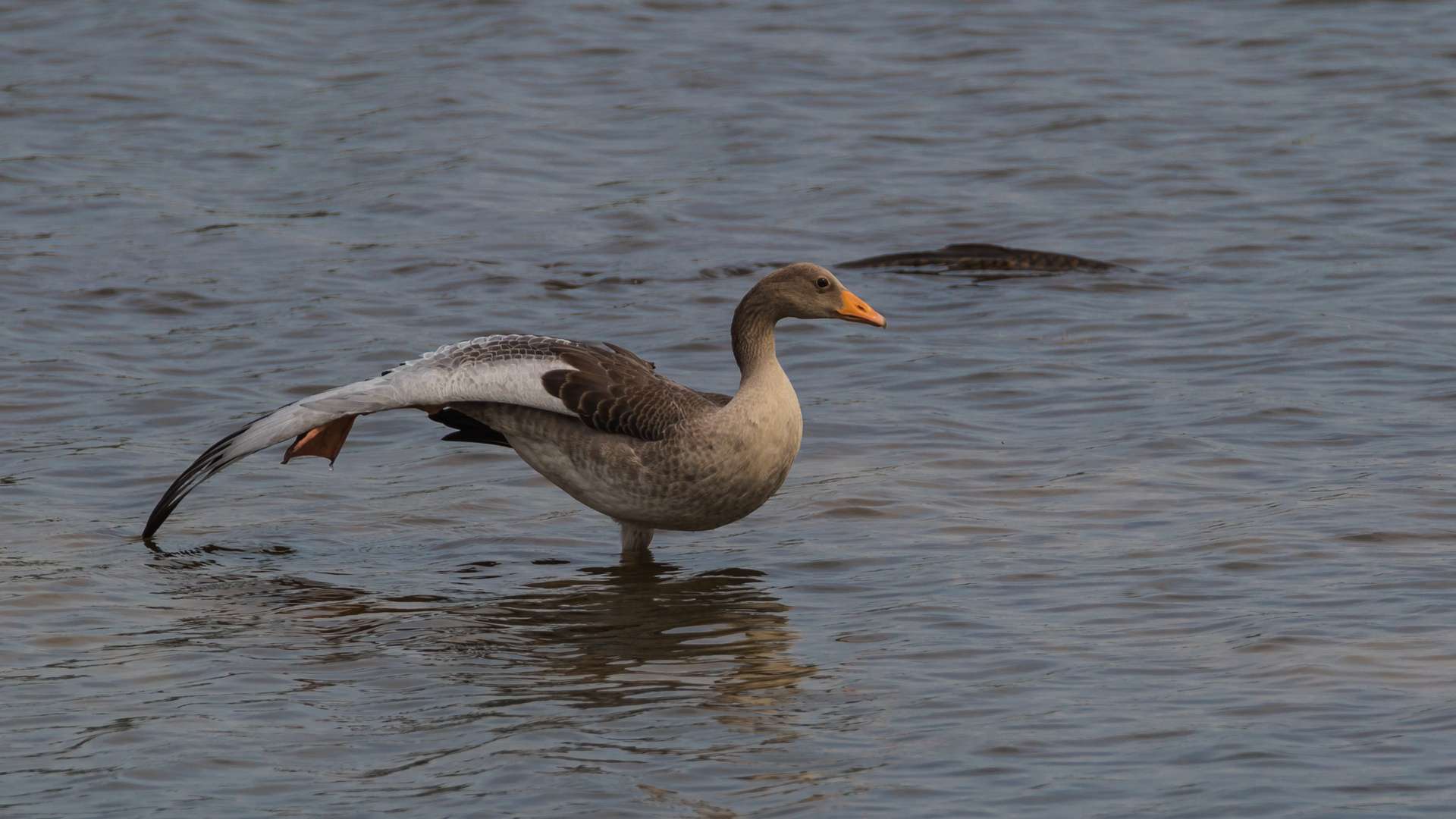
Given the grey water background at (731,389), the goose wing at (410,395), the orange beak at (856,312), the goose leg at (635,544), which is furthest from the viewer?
the goose leg at (635,544)

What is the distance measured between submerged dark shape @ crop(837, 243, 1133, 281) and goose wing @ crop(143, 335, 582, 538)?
5.90m

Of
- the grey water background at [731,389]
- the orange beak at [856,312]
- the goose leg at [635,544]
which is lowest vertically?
the goose leg at [635,544]

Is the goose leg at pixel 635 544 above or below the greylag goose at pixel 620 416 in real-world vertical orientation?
below

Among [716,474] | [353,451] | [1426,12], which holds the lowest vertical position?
[353,451]

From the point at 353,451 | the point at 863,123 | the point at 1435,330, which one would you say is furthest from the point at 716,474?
the point at 863,123

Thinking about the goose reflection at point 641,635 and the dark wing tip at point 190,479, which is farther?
the dark wing tip at point 190,479

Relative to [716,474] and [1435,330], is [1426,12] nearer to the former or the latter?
[1435,330]

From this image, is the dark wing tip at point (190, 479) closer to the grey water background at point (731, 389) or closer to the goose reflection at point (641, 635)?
the grey water background at point (731, 389)

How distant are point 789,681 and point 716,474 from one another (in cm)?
138

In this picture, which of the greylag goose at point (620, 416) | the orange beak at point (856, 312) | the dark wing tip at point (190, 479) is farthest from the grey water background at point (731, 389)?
the orange beak at point (856, 312)

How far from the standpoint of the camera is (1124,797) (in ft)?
18.2

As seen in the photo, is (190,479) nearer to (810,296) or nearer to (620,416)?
(620,416)

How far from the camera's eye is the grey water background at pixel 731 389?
19.8 ft

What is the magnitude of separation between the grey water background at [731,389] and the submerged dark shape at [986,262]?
30cm
